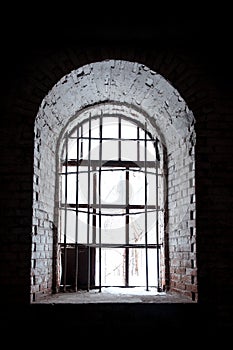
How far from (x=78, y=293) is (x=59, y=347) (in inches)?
32.3

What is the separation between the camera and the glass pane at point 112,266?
185 inches

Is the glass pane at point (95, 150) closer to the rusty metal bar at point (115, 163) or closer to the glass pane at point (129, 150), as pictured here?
the rusty metal bar at point (115, 163)

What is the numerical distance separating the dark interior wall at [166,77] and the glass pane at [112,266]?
129cm

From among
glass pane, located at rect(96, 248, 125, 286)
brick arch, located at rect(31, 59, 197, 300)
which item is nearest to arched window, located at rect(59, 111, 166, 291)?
glass pane, located at rect(96, 248, 125, 286)

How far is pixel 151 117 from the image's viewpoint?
4703 mm

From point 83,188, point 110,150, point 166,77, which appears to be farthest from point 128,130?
point 166,77

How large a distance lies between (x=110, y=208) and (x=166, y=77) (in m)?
1.58

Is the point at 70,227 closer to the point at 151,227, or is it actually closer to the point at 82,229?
the point at 82,229

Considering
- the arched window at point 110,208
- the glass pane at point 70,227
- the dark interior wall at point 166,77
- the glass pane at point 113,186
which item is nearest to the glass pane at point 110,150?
the arched window at point 110,208

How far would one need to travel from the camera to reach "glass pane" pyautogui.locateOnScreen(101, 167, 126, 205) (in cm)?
475

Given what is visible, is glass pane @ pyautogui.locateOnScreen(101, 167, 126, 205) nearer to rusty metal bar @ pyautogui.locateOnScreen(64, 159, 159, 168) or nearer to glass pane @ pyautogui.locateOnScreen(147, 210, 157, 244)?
rusty metal bar @ pyautogui.locateOnScreen(64, 159, 159, 168)

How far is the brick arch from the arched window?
0.25 m

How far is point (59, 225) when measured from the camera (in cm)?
454

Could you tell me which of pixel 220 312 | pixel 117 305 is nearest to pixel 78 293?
pixel 117 305
